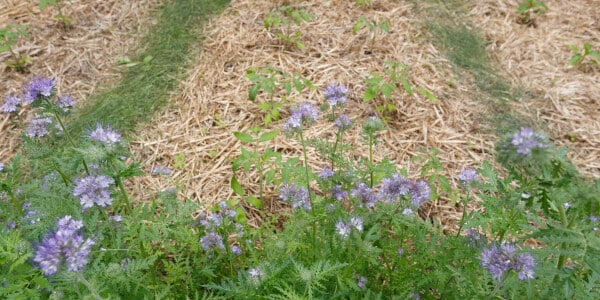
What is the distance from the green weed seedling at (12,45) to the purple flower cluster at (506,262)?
4491 millimetres

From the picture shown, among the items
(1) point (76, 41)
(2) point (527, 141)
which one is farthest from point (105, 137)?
(1) point (76, 41)

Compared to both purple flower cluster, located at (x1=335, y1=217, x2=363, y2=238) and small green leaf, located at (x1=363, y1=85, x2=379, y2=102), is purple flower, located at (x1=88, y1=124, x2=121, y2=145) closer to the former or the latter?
purple flower cluster, located at (x1=335, y1=217, x2=363, y2=238)

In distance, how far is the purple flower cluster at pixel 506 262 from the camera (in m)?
→ 1.82

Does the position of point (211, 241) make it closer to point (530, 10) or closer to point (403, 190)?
point (403, 190)

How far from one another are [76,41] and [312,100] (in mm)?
2651

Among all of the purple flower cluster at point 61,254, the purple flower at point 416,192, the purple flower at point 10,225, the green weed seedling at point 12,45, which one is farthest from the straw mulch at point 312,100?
the purple flower cluster at point 61,254

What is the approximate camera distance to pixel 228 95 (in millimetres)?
4184

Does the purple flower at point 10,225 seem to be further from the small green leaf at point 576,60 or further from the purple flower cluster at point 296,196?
the small green leaf at point 576,60

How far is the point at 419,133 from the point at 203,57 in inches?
88.1

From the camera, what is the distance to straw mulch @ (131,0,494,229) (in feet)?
12.0

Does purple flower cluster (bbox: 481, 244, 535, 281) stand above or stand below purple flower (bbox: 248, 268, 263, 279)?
above

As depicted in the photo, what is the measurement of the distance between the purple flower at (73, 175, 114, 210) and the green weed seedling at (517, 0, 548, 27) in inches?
191

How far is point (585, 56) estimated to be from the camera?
15.1 feet

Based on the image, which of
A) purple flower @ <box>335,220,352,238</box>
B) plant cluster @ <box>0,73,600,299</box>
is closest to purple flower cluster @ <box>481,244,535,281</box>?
plant cluster @ <box>0,73,600,299</box>
